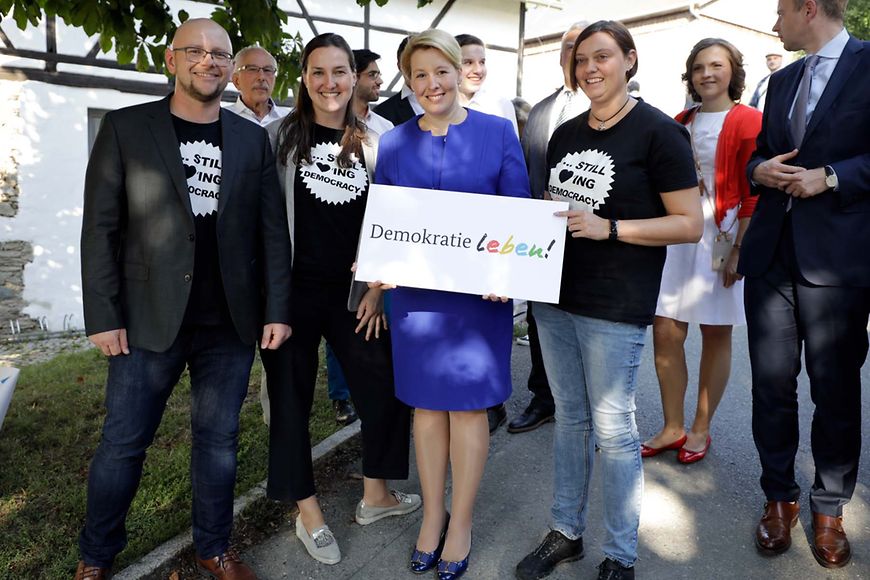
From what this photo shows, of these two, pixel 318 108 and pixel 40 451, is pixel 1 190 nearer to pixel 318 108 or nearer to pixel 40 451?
pixel 40 451

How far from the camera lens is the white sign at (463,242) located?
2648 mm

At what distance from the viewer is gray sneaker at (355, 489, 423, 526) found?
3418 millimetres

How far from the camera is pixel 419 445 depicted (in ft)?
9.95

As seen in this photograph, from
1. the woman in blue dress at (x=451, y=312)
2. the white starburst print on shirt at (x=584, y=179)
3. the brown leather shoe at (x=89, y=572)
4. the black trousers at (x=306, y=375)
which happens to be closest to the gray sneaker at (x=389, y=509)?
the black trousers at (x=306, y=375)

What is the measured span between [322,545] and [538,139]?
2302mm

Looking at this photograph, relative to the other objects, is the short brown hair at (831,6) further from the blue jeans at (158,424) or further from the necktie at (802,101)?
the blue jeans at (158,424)

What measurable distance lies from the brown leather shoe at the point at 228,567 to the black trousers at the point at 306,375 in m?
0.33

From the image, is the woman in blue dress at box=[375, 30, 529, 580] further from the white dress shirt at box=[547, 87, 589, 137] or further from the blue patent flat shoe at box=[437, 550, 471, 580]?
the white dress shirt at box=[547, 87, 589, 137]

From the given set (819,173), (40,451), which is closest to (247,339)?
(40,451)

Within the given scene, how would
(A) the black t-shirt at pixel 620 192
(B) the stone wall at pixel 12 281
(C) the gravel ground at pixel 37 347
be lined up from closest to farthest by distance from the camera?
(A) the black t-shirt at pixel 620 192 → (C) the gravel ground at pixel 37 347 → (B) the stone wall at pixel 12 281

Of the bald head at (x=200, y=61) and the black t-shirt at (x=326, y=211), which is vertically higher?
the bald head at (x=200, y=61)

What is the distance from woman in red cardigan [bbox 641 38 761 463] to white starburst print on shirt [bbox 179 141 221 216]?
258 cm

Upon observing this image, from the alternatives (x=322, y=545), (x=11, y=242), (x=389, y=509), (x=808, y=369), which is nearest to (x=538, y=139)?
(x=808, y=369)

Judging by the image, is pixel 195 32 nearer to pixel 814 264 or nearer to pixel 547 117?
pixel 547 117
